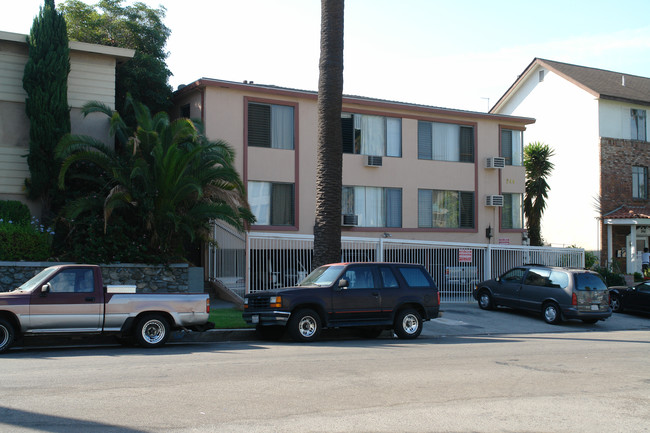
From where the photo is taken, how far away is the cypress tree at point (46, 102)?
1875 cm

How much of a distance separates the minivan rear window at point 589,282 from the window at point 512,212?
10.2m

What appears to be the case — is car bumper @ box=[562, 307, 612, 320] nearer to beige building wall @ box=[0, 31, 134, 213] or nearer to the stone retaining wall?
the stone retaining wall

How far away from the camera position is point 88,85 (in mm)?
20703

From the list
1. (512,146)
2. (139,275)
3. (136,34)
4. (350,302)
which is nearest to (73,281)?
(139,275)

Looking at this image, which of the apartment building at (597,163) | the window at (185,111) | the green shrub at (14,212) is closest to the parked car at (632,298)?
the apartment building at (597,163)

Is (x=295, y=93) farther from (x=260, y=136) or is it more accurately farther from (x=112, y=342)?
(x=112, y=342)

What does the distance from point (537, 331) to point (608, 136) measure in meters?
18.3

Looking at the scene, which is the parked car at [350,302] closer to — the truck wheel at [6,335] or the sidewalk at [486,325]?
the sidewalk at [486,325]

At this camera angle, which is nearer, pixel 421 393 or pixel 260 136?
pixel 421 393

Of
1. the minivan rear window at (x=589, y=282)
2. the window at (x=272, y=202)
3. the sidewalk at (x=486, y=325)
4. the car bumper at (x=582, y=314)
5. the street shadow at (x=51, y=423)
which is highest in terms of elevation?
the window at (x=272, y=202)

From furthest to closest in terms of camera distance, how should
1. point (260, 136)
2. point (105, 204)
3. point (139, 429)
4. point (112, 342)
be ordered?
point (260, 136) → point (105, 204) → point (112, 342) → point (139, 429)

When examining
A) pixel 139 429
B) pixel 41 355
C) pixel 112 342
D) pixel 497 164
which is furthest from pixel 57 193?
pixel 497 164

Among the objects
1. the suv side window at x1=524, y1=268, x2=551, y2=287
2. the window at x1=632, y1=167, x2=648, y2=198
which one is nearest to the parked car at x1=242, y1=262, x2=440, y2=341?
the suv side window at x1=524, y1=268, x2=551, y2=287

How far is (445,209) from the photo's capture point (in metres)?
27.6
